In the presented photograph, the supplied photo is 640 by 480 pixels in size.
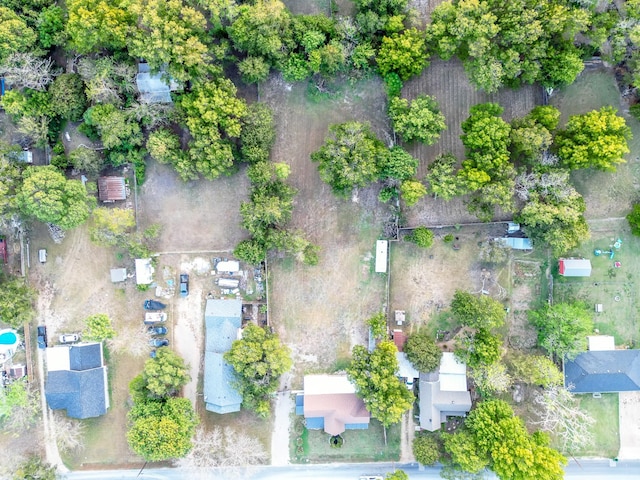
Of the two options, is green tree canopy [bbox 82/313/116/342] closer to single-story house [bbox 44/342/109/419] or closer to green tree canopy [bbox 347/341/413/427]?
single-story house [bbox 44/342/109/419]

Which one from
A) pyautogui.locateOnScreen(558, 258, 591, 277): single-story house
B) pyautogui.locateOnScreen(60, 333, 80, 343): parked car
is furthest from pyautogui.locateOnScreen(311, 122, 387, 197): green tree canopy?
pyautogui.locateOnScreen(60, 333, 80, 343): parked car

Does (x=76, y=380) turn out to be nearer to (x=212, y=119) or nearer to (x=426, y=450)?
(x=212, y=119)

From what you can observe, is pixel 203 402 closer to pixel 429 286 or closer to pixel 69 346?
pixel 69 346

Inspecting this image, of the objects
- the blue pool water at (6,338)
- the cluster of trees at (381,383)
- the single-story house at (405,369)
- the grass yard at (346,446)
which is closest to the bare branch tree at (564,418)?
the single-story house at (405,369)

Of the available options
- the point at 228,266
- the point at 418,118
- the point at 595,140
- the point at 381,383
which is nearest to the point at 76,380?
the point at 228,266

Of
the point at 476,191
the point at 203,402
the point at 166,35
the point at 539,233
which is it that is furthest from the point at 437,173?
the point at 203,402

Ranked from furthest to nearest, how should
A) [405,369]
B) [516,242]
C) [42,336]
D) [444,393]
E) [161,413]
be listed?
[42,336] < [405,369] < [444,393] < [516,242] < [161,413]
